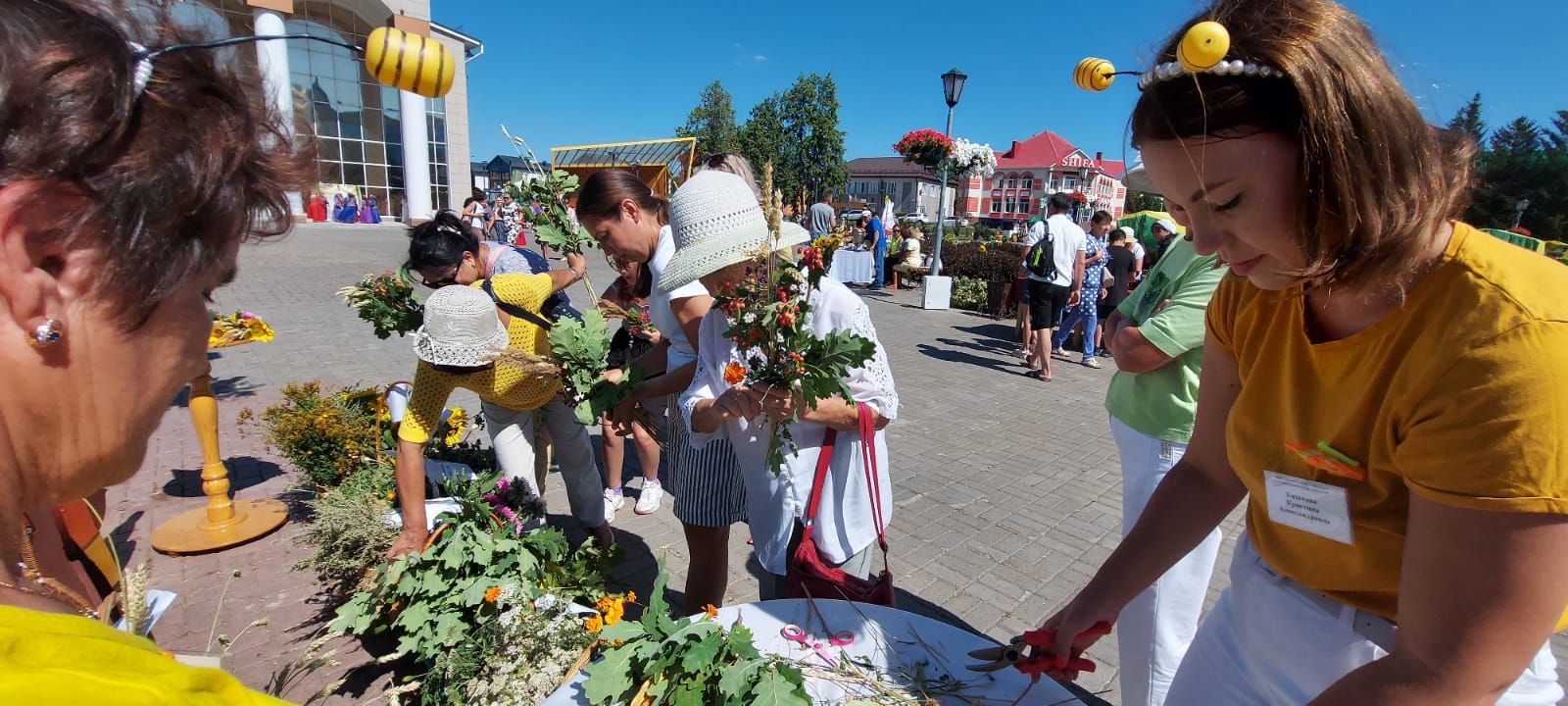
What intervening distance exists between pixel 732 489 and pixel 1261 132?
204 centimetres

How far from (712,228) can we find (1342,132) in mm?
1558

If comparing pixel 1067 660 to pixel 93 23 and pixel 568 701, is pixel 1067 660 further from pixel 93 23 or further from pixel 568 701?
pixel 93 23

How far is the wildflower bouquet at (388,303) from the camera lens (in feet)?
10.9

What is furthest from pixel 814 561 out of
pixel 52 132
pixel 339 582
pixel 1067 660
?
pixel 339 582

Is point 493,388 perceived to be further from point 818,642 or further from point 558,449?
point 818,642

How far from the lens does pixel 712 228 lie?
6.97 feet

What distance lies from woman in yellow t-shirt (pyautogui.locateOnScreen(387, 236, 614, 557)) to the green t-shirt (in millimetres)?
2292

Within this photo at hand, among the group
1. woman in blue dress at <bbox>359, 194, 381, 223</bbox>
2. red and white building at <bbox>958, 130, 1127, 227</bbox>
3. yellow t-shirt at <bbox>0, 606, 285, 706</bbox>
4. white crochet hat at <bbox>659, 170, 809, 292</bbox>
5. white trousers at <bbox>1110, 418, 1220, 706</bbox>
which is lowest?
white trousers at <bbox>1110, 418, 1220, 706</bbox>

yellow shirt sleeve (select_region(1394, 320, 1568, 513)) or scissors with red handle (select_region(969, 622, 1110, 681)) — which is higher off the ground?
yellow shirt sleeve (select_region(1394, 320, 1568, 513))

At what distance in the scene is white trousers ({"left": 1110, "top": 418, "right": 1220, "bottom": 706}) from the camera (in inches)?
85.9

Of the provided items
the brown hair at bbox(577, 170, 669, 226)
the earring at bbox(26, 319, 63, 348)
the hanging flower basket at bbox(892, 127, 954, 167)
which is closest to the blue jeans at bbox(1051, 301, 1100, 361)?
the hanging flower basket at bbox(892, 127, 954, 167)

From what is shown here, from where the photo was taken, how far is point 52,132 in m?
0.64

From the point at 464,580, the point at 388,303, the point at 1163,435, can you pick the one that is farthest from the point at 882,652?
the point at 388,303

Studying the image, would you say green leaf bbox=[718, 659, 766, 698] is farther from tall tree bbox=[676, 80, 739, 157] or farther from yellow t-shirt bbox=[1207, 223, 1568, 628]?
tall tree bbox=[676, 80, 739, 157]
